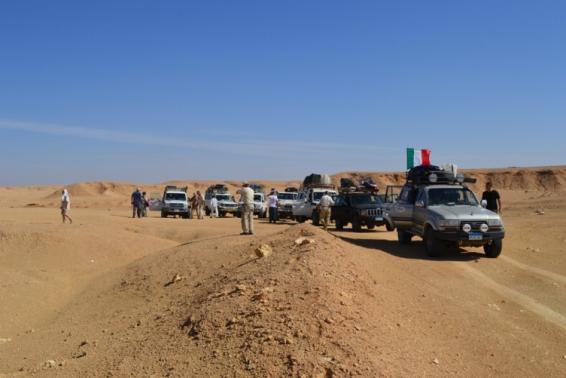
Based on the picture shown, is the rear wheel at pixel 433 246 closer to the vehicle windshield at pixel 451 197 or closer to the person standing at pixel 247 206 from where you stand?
the vehicle windshield at pixel 451 197

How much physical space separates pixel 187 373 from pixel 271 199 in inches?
876

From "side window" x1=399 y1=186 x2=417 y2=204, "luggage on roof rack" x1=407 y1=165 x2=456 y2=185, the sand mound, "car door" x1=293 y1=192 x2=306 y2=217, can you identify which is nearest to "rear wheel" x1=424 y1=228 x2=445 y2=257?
"side window" x1=399 y1=186 x2=417 y2=204

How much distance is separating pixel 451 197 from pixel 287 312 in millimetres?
8997

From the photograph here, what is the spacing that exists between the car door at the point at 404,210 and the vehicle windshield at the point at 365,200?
545 cm

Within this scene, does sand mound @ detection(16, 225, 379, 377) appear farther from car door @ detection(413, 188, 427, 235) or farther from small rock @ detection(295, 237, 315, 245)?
car door @ detection(413, 188, 427, 235)

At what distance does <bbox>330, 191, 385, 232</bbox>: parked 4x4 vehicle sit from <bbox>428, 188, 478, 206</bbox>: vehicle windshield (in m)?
6.96

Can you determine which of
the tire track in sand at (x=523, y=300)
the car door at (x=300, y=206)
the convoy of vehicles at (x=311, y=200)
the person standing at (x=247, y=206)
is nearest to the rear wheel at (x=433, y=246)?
the tire track in sand at (x=523, y=300)

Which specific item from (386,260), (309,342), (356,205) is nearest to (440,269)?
(386,260)

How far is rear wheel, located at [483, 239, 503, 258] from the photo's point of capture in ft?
44.4

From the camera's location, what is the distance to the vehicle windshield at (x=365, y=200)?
2231 cm

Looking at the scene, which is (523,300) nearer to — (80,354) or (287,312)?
(287,312)

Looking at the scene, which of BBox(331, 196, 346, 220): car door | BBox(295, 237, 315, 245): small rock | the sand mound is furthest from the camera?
BBox(331, 196, 346, 220): car door

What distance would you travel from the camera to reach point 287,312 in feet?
22.6

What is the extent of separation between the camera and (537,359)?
666 cm
